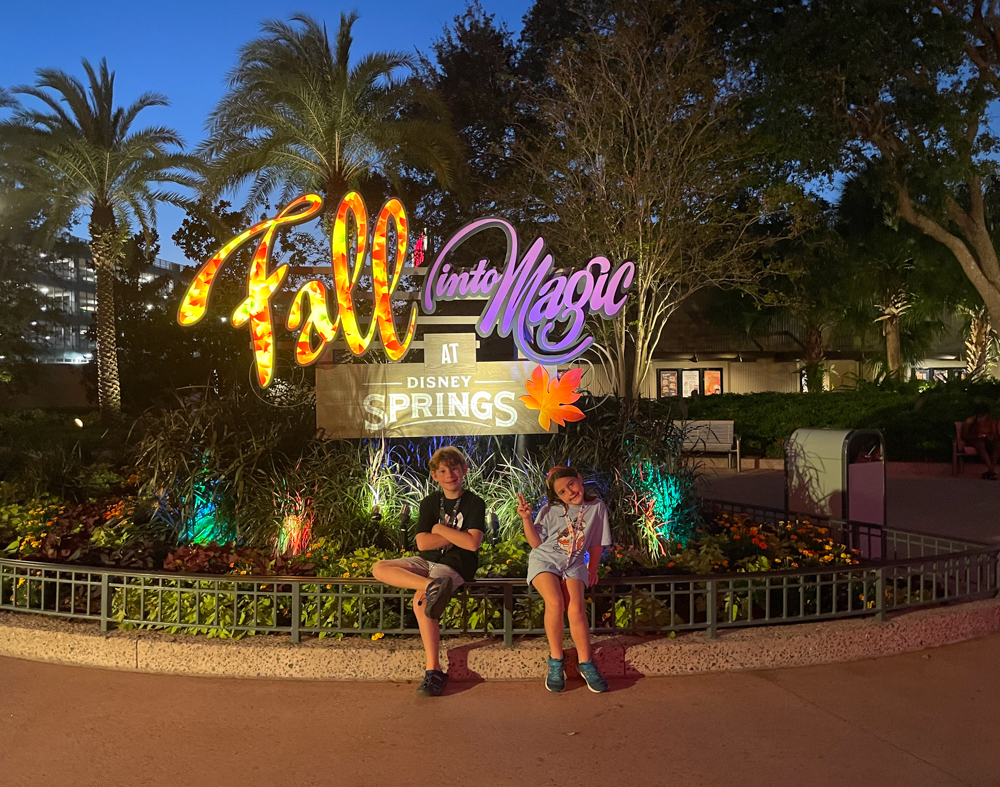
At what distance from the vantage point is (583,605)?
5.04 metres

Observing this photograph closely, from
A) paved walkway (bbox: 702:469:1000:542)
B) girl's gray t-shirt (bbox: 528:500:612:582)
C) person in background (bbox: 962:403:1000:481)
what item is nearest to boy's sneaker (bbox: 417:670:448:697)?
girl's gray t-shirt (bbox: 528:500:612:582)

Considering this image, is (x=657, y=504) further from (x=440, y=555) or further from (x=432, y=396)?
(x=440, y=555)

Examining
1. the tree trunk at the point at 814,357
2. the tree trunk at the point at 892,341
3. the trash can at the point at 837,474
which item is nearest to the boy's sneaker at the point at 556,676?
the trash can at the point at 837,474

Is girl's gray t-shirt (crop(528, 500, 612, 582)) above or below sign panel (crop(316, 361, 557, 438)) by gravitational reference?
below

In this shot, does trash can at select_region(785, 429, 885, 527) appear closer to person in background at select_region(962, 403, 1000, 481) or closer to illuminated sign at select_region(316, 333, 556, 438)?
illuminated sign at select_region(316, 333, 556, 438)

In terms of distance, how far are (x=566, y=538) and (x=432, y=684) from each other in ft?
3.46

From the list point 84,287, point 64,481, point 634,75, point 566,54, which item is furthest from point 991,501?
point 84,287

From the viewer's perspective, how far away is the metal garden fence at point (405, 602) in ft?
17.9

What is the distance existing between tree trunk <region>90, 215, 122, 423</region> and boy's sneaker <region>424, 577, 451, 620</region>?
1951 centimetres

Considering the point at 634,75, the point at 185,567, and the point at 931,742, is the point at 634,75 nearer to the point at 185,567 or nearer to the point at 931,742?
the point at 185,567

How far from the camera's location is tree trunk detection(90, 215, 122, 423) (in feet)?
74.7

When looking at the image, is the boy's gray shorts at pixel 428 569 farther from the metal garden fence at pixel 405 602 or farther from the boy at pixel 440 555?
the metal garden fence at pixel 405 602

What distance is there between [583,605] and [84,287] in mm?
143631

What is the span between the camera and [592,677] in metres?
4.94
